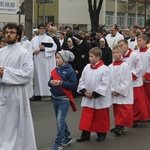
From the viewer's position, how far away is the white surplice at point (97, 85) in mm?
8047

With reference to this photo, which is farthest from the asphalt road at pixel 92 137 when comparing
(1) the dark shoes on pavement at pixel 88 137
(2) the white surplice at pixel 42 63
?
(2) the white surplice at pixel 42 63

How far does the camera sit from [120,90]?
8.83 metres

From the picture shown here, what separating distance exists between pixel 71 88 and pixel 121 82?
174 centimetres

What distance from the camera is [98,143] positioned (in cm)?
822

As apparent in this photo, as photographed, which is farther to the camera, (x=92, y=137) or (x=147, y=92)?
(x=147, y=92)

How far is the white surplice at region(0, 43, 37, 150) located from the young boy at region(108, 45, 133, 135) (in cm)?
275

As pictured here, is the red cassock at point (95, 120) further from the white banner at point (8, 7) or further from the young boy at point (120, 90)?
the white banner at point (8, 7)

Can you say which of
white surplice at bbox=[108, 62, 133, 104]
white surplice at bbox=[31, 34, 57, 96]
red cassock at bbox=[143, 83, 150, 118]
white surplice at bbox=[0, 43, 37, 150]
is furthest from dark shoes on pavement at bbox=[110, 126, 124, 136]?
white surplice at bbox=[31, 34, 57, 96]

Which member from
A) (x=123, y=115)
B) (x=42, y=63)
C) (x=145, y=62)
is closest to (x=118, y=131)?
(x=123, y=115)

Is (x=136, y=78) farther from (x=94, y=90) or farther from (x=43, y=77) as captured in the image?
(x=43, y=77)

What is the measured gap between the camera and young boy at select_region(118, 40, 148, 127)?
380 inches

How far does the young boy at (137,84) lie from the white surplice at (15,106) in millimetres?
3584

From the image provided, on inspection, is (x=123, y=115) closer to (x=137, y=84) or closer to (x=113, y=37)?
(x=137, y=84)

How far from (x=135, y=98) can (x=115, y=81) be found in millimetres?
1168
